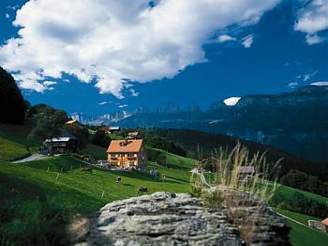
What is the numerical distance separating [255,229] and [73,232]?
161 inches

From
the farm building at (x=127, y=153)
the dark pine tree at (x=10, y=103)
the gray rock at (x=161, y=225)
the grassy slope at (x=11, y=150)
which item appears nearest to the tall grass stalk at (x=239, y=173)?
the gray rock at (x=161, y=225)

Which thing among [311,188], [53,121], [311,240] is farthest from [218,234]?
[311,188]

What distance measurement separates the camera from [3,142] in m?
93.0

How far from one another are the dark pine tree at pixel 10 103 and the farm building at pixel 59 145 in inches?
481

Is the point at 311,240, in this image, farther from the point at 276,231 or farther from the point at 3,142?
the point at 3,142

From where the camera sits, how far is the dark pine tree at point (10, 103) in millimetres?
115250

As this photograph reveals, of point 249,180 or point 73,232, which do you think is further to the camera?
point 249,180

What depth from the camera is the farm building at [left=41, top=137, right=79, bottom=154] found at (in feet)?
328

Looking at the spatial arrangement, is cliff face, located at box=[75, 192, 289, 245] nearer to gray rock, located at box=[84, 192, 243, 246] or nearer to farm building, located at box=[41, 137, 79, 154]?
gray rock, located at box=[84, 192, 243, 246]

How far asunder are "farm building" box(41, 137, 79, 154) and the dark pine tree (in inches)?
481

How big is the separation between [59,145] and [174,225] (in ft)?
330

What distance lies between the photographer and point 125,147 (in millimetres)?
132500

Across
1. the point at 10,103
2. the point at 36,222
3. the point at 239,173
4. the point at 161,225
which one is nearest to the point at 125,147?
the point at 10,103

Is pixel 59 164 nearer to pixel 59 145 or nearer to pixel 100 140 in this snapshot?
pixel 59 145
